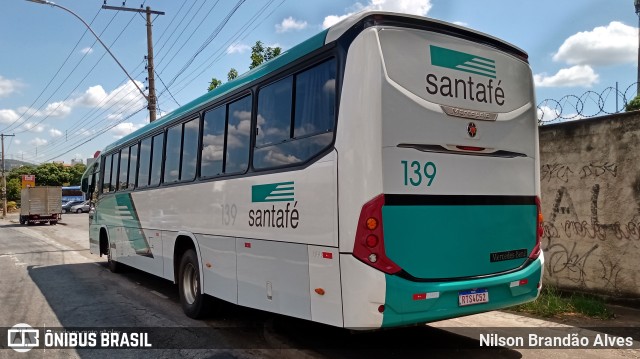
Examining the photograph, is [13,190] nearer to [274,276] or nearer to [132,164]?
[132,164]

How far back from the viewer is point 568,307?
6352 mm

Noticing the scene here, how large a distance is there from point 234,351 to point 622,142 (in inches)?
220

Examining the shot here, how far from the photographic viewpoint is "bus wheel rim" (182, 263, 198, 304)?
7.11 meters

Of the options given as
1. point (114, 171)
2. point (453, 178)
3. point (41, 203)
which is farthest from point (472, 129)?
point (41, 203)

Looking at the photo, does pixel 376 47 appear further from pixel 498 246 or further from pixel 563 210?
pixel 563 210

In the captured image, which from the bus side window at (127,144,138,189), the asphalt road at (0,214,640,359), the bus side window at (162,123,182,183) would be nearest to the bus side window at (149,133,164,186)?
Answer: the bus side window at (162,123,182,183)

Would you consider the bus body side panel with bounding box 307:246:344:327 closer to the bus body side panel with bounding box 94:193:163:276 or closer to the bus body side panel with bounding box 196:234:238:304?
Result: the bus body side panel with bounding box 196:234:238:304

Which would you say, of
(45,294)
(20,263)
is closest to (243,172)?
(45,294)

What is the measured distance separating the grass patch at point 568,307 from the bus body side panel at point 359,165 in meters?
3.57

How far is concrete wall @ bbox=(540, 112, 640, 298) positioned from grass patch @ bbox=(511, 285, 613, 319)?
349 mm

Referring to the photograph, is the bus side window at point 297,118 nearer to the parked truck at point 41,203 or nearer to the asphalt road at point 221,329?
the asphalt road at point 221,329

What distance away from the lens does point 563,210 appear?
7.13 meters

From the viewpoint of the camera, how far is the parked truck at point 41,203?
1435 inches

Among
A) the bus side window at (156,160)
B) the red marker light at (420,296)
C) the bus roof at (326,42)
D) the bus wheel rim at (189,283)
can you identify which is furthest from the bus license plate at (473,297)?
the bus side window at (156,160)
